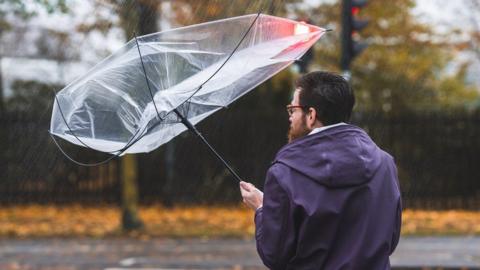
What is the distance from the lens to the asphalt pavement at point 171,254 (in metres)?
10.0

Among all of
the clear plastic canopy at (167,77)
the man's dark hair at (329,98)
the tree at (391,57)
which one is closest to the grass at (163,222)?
the tree at (391,57)

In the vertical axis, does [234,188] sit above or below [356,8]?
below

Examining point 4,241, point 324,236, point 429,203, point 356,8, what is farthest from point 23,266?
point 429,203

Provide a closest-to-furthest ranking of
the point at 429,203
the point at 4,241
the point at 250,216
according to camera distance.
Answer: the point at 4,241
the point at 250,216
the point at 429,203

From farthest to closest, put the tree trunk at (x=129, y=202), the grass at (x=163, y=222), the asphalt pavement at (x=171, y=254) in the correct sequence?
the tree trunk at (x=129, y=202)
the grass at (x=163, y=222)
the asphalt pavement at (x=171, y=254)

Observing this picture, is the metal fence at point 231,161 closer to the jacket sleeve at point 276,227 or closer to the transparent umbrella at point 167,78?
the transparent umbrella at point 167,78

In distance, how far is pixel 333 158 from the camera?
254 centimetres

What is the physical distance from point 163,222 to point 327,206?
493 inches

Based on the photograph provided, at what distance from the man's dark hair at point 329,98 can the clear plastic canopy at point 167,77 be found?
632 mm

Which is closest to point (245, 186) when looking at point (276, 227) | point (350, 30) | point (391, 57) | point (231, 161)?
point (276, 227)

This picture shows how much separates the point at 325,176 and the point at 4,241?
1138 centimetres

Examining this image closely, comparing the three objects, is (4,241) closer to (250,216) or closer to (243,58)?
(250,216)

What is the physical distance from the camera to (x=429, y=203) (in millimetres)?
17156

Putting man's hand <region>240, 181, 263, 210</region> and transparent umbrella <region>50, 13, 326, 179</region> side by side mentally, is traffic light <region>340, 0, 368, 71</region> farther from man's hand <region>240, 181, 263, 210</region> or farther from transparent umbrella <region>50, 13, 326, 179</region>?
man's hand <region>240, 181, 263, 210</region>
